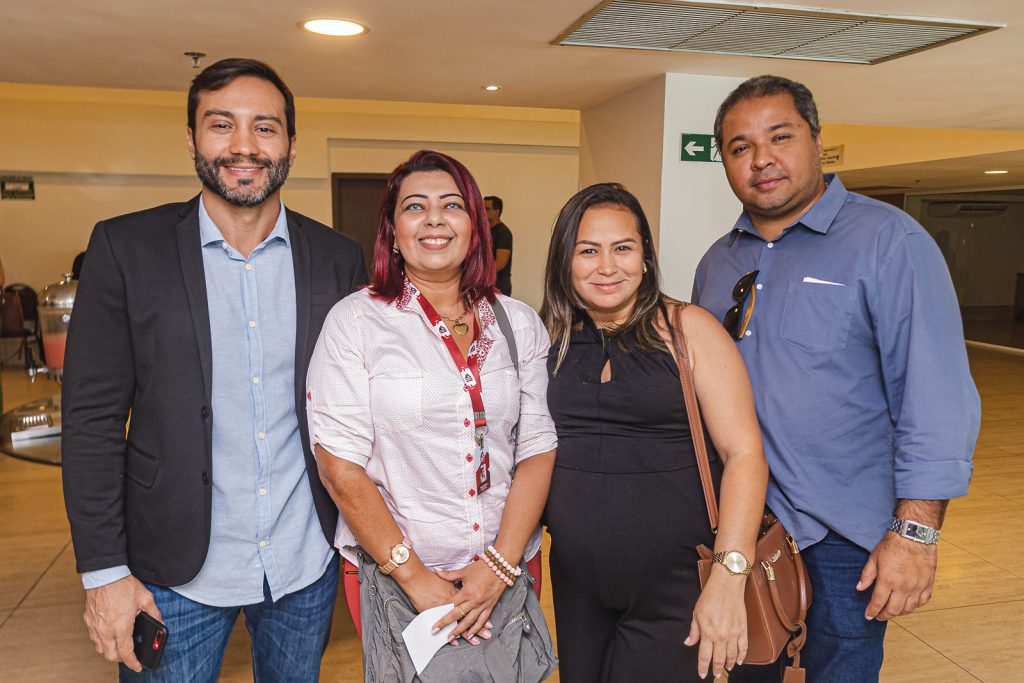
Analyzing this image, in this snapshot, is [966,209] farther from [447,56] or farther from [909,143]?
[447,56]

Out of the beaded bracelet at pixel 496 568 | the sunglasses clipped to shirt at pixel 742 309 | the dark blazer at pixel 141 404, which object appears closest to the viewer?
the dark blazer at pixel 141 404

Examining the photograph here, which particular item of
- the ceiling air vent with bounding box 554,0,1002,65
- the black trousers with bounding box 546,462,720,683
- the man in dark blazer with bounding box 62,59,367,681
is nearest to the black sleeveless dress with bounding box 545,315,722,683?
the black trousers with bounding box 546,462,720,683

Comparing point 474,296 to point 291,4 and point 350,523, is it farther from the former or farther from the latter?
point 291,4

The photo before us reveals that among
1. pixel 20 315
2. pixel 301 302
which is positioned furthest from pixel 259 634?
pixel 20 315

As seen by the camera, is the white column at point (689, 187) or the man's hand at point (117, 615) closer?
the man's hand at point (117, 615)

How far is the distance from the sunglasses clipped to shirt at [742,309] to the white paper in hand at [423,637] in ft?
3.23

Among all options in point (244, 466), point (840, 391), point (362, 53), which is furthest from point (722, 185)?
point (244, 466)

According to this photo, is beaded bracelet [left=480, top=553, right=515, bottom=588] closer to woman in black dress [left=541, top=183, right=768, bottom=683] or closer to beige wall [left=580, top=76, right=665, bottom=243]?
woman in black dress [left=541, top=183, right=768, bottom=683]

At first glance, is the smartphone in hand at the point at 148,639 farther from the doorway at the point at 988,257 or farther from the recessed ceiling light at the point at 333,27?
the doorway at the point at 988,257

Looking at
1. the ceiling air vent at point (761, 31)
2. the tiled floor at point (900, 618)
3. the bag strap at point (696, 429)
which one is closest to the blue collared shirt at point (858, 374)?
the bag strap at point (696, 429)

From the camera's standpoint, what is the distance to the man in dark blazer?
156 cm

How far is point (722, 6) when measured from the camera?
3195 millimetres

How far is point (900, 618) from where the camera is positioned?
3.40 m

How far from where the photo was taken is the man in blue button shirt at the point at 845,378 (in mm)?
1703
